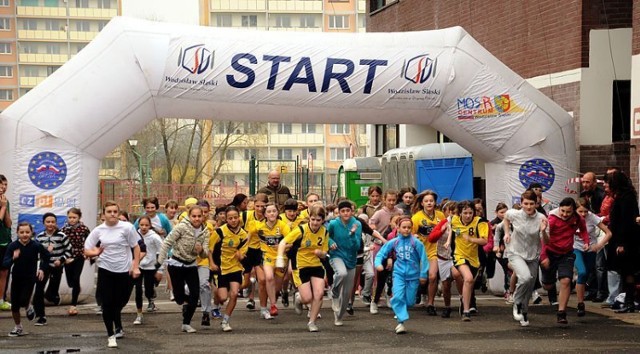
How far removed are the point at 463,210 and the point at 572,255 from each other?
156 cm

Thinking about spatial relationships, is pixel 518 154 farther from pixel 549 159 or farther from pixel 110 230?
Result: pixel 110 230

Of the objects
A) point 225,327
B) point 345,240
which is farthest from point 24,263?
point 345,240

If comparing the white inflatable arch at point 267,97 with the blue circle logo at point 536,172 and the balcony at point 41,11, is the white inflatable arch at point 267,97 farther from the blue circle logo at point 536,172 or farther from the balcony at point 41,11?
the balcony at point 41,11

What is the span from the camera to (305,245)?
14789 mm

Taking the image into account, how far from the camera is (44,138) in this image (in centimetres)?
1727

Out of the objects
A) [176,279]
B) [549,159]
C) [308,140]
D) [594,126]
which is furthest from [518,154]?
[308,140]

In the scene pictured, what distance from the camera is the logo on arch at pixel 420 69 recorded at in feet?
60.7

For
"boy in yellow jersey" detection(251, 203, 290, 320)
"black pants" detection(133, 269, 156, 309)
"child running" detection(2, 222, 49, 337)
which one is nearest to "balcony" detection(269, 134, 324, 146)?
"black pants" detection(133, 269, 156, 309)

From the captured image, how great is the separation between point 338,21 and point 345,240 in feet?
291

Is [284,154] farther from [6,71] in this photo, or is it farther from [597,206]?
[597,206]

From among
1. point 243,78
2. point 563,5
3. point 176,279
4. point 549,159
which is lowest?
point 176,279

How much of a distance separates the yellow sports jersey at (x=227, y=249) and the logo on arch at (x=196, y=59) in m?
3.42

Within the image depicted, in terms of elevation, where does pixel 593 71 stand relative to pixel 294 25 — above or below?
below

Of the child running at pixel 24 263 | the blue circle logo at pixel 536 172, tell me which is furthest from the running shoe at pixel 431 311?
the child running at pixel 24 263
